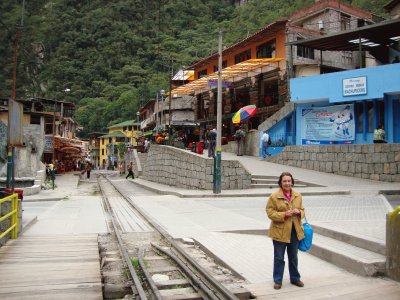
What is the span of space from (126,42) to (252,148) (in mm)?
70360

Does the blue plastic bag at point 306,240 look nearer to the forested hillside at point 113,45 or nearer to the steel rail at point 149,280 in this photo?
the steel rail at point 149,280

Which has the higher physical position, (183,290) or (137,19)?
(137,19)

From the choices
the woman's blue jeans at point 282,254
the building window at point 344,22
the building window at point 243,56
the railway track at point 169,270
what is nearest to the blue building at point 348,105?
the building window at point 344,22

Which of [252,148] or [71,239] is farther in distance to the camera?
[252,148]

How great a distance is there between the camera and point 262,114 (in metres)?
33.2

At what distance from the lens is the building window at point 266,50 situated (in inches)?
1293

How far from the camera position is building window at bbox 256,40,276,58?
32.8 meters

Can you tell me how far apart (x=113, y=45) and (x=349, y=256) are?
9168cm

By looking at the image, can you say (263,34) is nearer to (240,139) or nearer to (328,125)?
(240,139)

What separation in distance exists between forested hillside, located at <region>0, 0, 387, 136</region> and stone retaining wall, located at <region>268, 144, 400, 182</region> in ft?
175

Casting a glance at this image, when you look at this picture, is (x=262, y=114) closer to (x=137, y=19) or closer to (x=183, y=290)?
(x=183, y=290)

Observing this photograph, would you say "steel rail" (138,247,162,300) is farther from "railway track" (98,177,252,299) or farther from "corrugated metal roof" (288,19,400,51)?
"corrugated metal roof" (288,19,400,51)

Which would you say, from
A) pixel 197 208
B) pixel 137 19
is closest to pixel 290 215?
pixel 197 208

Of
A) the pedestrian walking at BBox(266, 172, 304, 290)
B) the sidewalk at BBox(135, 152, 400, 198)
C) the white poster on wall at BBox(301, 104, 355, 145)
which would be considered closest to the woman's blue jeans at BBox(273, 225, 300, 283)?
the pedestrian walking at BBox(266, 172, 304, 290)
